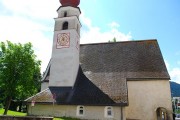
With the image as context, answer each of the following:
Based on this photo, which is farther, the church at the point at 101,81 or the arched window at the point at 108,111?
the church at the point at 101,81

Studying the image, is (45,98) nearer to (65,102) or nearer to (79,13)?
(65,102)

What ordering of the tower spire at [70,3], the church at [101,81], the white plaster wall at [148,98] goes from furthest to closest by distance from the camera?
the tower spire at [70,3], the white plaster wall at [148,98], the church at [101,81]

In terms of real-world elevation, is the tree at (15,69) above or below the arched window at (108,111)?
above

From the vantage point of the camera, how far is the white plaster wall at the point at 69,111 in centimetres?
2312

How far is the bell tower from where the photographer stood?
27344 millimetres

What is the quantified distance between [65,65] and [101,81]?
5154 millimetres

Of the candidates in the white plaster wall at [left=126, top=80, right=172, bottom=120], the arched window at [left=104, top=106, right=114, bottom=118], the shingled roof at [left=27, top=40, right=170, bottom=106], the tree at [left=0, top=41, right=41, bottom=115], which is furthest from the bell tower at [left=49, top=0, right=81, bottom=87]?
the white plaster wall at [left=126, top=80, right=172, bottom=120]

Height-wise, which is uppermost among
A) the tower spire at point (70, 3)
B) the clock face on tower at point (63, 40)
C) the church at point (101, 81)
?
the tower spire at point (70, 3)

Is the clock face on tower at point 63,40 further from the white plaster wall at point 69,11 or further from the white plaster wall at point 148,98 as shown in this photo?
the white plaster wall at point 148,98

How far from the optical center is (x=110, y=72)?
2791 cm

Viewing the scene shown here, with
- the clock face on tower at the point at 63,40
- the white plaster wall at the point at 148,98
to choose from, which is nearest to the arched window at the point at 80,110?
the white plaster wall at the point at 148,98

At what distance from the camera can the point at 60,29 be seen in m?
29.6

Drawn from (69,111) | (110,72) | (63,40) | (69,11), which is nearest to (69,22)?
(69,11)

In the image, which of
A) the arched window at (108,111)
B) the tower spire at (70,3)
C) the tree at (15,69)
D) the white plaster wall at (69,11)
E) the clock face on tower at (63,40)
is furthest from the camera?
the tower spire at (70,3)
